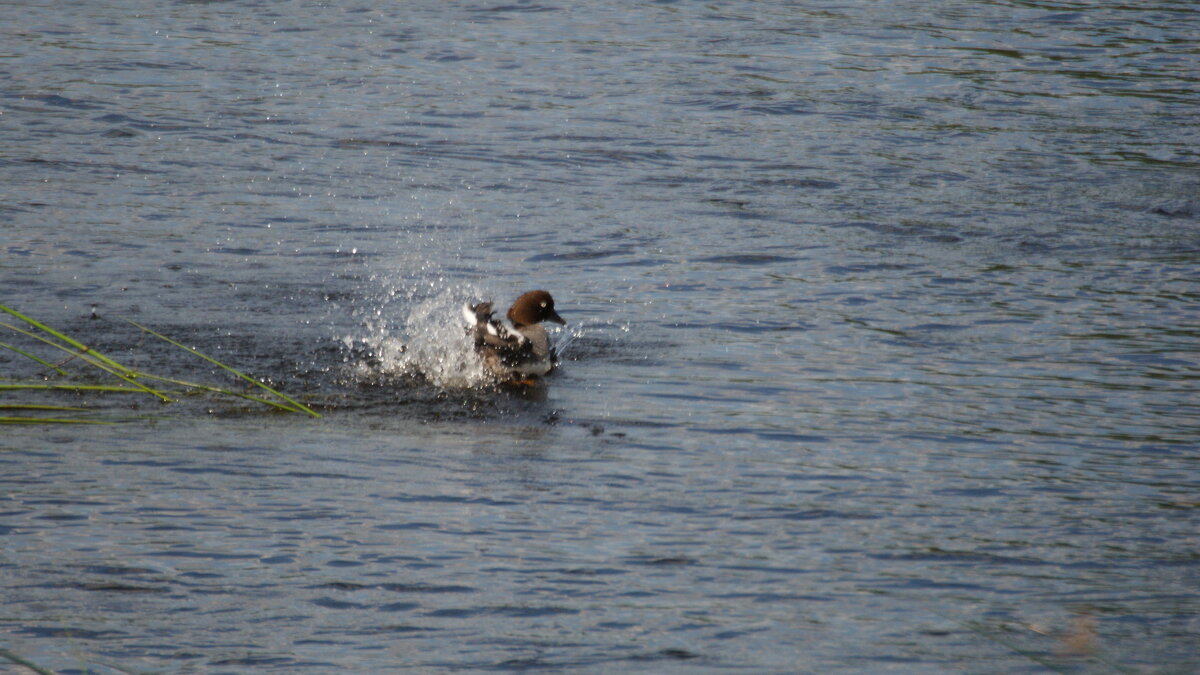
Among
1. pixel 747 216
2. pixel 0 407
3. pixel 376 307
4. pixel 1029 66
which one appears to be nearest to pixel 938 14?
pixel 1029 66

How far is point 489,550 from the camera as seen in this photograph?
24.1 ft

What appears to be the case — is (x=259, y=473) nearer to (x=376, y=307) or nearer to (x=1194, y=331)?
(x=376, y=307)

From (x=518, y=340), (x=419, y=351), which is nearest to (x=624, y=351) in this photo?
(x=518, y=340)

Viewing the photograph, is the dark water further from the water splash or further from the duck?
the duck

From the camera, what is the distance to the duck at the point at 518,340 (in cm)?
1041

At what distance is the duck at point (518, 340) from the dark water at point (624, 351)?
0.67ft

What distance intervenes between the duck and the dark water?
0.21 meters

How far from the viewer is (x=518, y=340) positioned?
34.2ft

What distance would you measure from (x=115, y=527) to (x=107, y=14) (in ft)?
61.2

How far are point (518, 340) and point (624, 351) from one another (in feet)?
3.12

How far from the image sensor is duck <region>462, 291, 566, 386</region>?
1041 cm

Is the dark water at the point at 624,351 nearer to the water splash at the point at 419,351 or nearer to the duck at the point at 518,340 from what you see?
the water splash at the point at 419,351

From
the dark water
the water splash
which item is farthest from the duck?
the dark water

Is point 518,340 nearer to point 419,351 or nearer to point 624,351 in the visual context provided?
point 419,351
